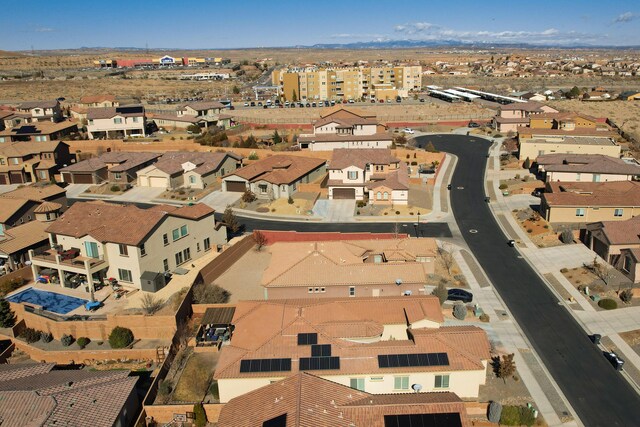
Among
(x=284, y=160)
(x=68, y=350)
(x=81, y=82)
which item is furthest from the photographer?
(x=81, y=82)

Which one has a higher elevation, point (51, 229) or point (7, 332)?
point (51, 229)

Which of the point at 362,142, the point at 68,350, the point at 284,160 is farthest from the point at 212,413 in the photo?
the point at 362,142

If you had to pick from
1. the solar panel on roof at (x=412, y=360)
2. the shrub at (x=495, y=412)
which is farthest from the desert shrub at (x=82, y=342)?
the shrub at (x=495, y=412)

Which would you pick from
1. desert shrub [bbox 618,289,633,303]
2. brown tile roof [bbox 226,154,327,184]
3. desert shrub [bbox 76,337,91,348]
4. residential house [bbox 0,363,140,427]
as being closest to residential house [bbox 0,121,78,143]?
brown tile roof [bbox 226,154,327,184]

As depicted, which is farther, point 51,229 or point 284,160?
point 284,160

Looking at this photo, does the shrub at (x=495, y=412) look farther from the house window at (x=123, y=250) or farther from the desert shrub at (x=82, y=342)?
the house window at (x=123, y=250)

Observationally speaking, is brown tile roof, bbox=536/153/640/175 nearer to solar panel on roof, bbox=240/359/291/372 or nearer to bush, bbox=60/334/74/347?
solar panel on roof, bbox=240/359/291/372

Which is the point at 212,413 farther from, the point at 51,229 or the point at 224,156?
the point at 224,156

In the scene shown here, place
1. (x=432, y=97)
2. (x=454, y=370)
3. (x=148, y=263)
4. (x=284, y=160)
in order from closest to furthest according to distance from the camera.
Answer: (x=454, y=370) < (x=148, y=263) < (x=284, y=160) < (x=432, y=97)
